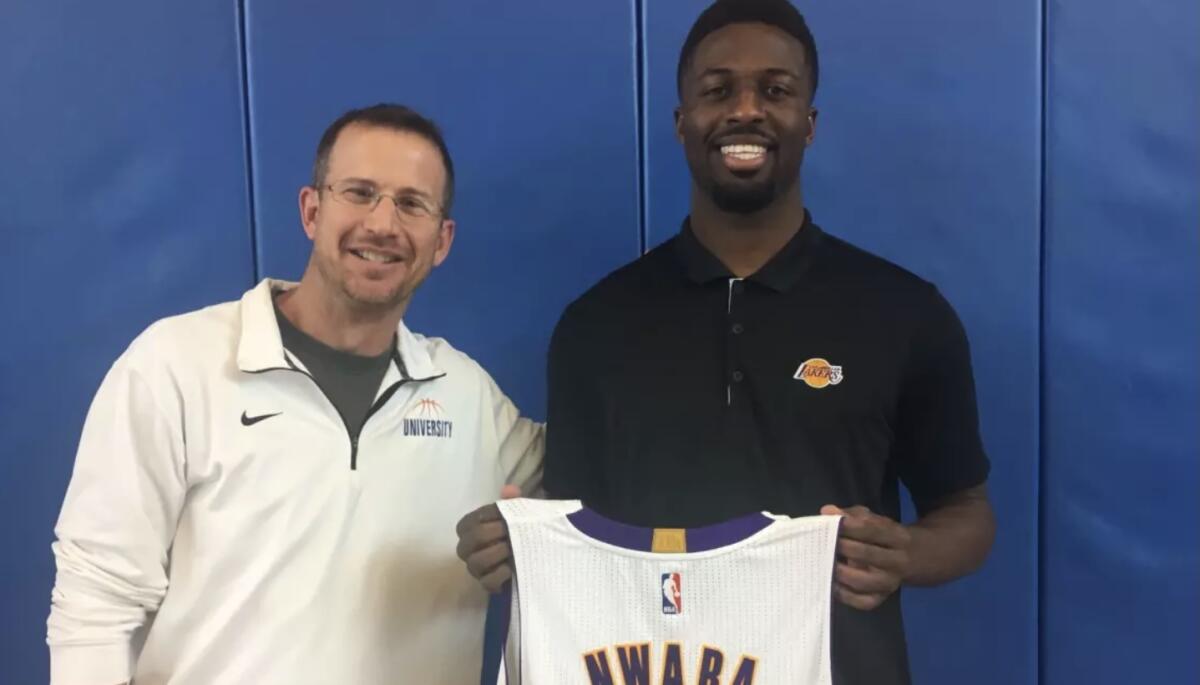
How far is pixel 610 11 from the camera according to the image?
58.4 inches

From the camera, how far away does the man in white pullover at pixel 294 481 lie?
1061 mm

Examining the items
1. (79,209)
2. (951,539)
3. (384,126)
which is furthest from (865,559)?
(79,209)

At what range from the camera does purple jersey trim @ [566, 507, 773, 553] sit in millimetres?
984

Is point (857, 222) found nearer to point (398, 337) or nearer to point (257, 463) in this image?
point (398, 337)

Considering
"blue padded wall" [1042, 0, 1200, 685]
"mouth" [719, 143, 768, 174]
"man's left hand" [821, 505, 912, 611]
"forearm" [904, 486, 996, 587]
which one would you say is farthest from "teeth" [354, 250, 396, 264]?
"blue padded wall" [1042, 0, 1200, 685]

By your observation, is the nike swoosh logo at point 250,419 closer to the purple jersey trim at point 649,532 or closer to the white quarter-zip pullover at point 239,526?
the white quarter-zip pullover at point 239,526

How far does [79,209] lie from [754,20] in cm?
115

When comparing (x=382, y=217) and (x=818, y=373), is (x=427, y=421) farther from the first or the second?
(x=818, y=373)

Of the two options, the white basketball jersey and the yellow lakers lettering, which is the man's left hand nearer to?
the white basketball jersey

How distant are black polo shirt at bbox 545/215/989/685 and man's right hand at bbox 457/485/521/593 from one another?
0.68 feet

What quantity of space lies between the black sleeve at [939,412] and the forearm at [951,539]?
1.1 inches

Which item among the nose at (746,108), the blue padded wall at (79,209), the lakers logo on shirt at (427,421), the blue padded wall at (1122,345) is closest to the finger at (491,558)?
the lakers logo on shirt at (427,421)

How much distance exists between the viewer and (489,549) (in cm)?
99

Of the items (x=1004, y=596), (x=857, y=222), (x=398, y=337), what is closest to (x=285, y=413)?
(x=398, y=337)
